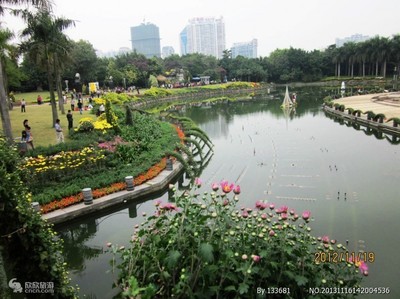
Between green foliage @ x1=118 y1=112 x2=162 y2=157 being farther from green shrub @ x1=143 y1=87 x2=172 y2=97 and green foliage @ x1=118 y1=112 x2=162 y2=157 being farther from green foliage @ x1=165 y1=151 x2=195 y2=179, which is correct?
green shrub @ x1=143 y1=87 x2=172 y2=97

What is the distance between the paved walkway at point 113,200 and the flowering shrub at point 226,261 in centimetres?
575

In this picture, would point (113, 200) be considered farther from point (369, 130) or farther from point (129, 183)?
point (369, 130)

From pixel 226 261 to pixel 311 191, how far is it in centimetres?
832

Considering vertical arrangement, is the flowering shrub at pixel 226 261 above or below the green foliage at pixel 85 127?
below

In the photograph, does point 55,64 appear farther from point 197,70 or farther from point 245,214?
point 197,70

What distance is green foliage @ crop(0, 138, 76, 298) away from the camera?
410 centimetres

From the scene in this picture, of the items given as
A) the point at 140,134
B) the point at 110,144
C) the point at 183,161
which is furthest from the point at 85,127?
the point at 183,161

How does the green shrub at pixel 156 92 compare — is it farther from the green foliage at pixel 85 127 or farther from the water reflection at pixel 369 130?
the green foliage at pixel 85 127

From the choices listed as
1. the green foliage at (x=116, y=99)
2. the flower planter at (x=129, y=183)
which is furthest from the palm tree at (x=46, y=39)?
the green foliage at (x=116, y=99)

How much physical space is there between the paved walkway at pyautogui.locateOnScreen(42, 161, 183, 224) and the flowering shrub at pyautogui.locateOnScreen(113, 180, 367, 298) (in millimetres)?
5745

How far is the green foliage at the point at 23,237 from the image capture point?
4.10 metres

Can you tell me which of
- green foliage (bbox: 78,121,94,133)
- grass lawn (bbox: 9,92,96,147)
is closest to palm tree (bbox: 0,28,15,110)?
grass lawn (bbox: 9,92,96,147)

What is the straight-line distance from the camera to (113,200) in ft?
37.6

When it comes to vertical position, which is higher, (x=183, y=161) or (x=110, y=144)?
(x=110, y=144)
